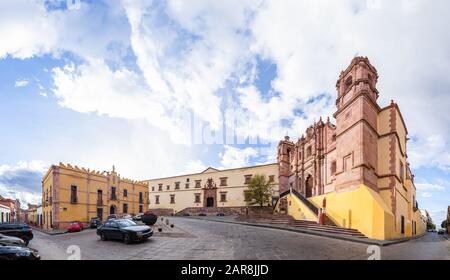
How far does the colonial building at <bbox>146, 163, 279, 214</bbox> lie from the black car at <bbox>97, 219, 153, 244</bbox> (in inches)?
1027

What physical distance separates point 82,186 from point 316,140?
27778mm

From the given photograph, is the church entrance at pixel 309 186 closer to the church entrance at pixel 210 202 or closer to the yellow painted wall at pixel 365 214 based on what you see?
the yellow painted wall at pixel 365 214

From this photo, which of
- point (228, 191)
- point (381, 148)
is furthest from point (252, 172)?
point (381, 148)

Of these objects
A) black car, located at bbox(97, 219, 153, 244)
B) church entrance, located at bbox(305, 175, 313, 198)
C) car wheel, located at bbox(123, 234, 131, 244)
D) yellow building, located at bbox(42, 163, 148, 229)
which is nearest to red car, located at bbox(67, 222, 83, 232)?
yellow building, located at bbox(42, 163, 148, 229)

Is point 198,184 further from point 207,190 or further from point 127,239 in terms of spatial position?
point 127,239

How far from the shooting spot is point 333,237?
580 inches

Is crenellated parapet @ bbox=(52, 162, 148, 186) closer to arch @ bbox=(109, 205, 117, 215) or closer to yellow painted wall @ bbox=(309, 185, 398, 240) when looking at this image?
arch @ bbox=(109, 205, 117, 215)

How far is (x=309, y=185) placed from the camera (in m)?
31.1

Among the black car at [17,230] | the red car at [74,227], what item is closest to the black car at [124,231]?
the black car at [17,230]

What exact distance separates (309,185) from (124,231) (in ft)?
78.6

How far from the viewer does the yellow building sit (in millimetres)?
26641
